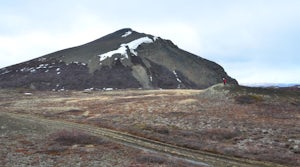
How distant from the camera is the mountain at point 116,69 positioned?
15175 centimetres

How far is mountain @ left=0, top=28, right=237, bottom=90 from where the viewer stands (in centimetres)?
15175

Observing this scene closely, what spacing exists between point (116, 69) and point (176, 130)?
398 ft

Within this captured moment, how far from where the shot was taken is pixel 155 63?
175m

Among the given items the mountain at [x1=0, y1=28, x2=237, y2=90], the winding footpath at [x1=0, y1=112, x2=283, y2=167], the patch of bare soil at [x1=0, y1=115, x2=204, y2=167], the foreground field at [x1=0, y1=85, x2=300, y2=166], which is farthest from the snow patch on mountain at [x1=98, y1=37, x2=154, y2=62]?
the patch of bare soil at [x1=0, y1=115, x2=204, y2=167]

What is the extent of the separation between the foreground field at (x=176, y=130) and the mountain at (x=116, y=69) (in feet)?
270

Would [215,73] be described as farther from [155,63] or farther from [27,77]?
[27,77]

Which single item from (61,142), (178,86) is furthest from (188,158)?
(178,86)

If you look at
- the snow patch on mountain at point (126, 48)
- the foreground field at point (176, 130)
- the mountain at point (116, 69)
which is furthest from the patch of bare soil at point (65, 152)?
the snow patch on mountain at point (126, 48)

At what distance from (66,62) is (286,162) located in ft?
519

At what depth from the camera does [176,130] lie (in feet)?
144

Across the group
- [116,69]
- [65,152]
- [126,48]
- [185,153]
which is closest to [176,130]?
[185,153]

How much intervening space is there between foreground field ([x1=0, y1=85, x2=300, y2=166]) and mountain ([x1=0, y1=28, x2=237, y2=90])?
270 ft

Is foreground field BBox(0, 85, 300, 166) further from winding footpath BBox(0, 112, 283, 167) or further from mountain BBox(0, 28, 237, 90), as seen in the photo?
mountain BBox(0, 28, 237, 90)

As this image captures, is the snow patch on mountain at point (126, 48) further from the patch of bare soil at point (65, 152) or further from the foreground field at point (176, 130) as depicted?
the patch of bare soil at point (65, 152)
